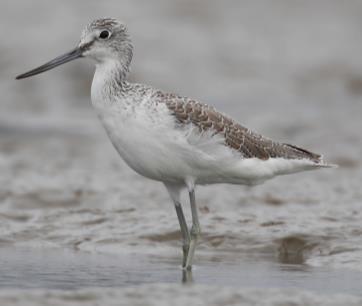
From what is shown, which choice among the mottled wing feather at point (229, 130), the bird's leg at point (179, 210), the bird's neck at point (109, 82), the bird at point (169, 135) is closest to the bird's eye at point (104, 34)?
the bird at point (169, 135)

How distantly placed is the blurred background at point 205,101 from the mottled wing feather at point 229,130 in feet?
3.45

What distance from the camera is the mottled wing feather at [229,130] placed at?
9.95m

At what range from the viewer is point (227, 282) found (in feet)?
30.5

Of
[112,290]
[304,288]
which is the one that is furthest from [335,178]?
[112,290]

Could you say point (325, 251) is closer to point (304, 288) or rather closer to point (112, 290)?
point (304, 288)

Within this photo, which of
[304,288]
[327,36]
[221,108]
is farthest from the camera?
[327,36]

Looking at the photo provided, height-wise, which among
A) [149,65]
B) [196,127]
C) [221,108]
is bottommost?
[196,127]

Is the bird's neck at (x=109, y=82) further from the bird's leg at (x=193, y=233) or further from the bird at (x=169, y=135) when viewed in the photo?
→ the bird's leg at (x=193, y=233)

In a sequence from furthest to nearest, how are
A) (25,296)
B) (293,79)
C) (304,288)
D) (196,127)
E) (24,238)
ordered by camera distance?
(293,79), (24,238), (196,127), (304,288), (25,296)

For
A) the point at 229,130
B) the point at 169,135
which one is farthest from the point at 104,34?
the point at 229,130

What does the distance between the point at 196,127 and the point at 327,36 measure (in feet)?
47.6

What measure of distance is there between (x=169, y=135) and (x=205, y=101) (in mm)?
11124

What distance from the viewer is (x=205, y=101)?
20.8m

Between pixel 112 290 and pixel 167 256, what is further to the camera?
pixel 167 256
